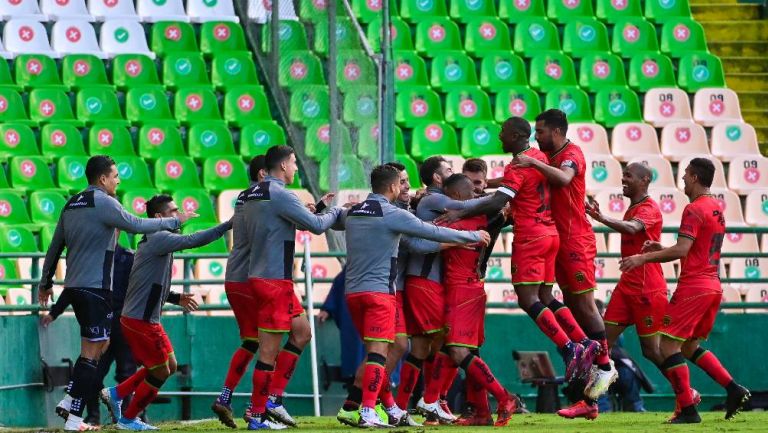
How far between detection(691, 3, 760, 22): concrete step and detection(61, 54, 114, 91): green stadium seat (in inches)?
347

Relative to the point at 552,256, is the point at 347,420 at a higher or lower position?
lower

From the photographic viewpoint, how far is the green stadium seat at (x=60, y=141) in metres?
19.7

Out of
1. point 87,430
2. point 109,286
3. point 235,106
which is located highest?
point 235,106

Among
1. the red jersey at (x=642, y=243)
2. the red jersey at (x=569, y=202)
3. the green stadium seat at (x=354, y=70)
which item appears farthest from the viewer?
the green stadium seat at (x=354, y=70)

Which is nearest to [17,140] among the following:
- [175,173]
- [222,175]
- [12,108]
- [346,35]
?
[12,108]

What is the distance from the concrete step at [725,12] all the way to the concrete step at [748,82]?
4.52 feet

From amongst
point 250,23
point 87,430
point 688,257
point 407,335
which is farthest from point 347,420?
point 250,23

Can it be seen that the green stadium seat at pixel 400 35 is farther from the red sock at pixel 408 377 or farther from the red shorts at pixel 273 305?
the red shorts at pixel 273 305

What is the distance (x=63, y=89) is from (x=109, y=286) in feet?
29.9

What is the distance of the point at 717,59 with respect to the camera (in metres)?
21.9

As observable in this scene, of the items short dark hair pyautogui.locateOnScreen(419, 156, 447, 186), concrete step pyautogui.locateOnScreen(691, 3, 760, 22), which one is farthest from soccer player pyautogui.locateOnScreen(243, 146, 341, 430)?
concrete step pyautogui.locateOnScreen(691, 3, 760, 22)

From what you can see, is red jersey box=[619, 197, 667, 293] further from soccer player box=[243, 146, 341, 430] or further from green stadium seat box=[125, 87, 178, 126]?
green stadium seat box=[125, 87, 178, 126]

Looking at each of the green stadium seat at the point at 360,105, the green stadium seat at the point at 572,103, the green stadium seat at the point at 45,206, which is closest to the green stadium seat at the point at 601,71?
the green stadium seat at the point at 572,103

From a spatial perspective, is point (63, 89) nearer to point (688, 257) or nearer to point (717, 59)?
point (717, 59)
